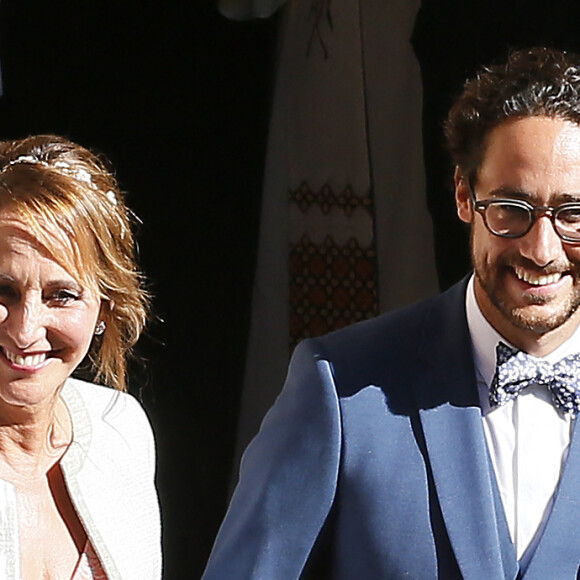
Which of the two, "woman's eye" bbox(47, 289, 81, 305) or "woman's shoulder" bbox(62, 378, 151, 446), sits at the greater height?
"woman's eye" bbox(47, 289, 81, 305)

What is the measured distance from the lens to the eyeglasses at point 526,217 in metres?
2.53

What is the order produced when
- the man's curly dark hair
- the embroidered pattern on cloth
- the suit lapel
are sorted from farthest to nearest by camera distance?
1. the embroidered pattern on cloth
2. the man's curly dark hair
3. the suit lapel

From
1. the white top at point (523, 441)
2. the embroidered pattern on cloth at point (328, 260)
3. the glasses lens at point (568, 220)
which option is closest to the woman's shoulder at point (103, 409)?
the white top at point (523, 441)

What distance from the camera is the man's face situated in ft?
8.31

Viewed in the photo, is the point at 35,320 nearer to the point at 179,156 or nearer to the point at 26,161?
the point at 26,161

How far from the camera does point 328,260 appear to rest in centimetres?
428

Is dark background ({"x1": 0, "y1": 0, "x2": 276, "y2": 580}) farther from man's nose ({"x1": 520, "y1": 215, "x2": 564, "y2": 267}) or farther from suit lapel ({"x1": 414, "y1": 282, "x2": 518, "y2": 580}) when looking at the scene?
man's nose ({"x1": 520, "y1": 215, "x2": 564, "y2": 267})

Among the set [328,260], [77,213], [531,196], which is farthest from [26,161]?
[328,260]

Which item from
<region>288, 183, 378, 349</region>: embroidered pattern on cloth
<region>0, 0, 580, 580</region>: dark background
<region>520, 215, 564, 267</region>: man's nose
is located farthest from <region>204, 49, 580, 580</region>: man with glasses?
<region>288, 183, 378, 349</region>: embroidered pattern on cloth

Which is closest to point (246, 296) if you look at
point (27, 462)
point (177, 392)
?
point (177, 392)

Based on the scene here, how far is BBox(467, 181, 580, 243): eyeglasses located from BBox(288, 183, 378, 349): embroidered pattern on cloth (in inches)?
67.7

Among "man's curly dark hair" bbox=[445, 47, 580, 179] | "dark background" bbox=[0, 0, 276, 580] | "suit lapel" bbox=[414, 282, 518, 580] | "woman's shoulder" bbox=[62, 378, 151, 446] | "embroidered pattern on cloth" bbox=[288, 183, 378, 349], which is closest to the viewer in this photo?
"suit lapel" bbox=[414, 282, 518, 580]

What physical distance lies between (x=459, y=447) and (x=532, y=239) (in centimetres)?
42

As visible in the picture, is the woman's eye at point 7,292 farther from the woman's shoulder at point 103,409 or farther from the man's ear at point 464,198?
the man's ear at point 464,198
